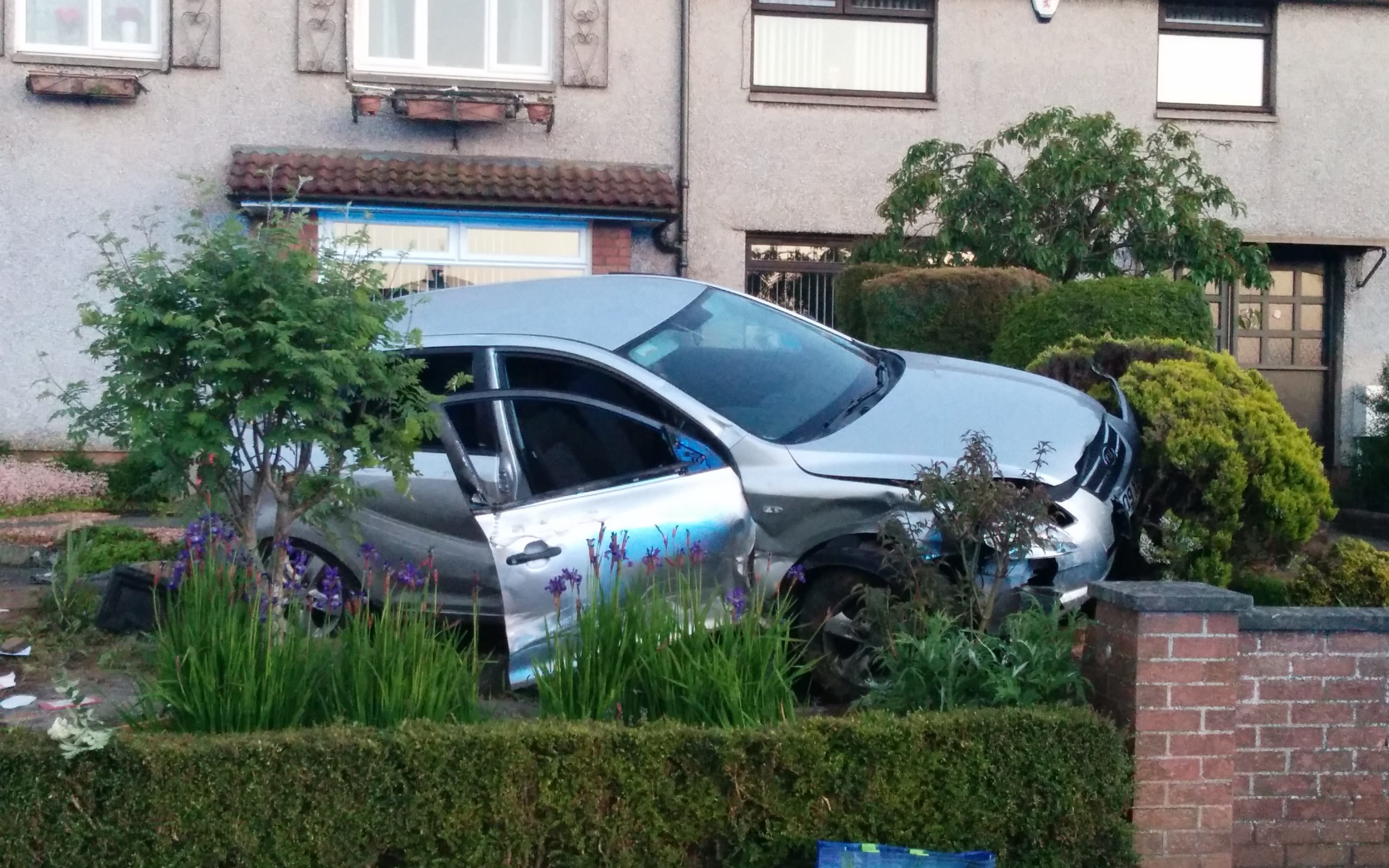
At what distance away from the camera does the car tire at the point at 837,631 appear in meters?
5.11

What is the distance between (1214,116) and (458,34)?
785 centimetres

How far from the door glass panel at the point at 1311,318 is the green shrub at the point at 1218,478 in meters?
8.83

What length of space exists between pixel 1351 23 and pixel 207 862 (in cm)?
1440

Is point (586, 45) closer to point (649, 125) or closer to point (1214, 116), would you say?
point (649, 125)

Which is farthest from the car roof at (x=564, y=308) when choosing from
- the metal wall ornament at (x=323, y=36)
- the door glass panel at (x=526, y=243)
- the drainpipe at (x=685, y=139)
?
the metal wall ornament at (x=323, y=36)

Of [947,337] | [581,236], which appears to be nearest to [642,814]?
[947,337]

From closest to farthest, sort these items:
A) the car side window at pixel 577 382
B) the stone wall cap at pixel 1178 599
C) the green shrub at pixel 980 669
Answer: the stone wall cap at pixel 1178 599 → the green shrub at pixel 980 669 → the car side window at pixel 577 382

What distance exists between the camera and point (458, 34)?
1348 cm

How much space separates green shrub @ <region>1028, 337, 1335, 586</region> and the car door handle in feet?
8.56

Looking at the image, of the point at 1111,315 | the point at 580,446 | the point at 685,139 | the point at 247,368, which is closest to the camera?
the point at 247,368

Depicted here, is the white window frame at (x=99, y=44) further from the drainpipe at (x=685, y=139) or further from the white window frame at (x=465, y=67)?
the drainpipe at (x=685, y=139)

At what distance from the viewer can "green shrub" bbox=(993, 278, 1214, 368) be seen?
835 centimetres

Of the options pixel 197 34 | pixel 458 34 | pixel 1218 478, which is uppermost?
pixel 458 34

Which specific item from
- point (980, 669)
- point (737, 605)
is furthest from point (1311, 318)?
point (737, 605)
